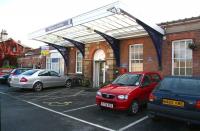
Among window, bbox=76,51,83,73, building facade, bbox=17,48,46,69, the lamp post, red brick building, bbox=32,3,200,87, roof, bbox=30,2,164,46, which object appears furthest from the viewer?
the lamp post

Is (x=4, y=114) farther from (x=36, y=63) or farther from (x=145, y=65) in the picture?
(x=36, y=63)

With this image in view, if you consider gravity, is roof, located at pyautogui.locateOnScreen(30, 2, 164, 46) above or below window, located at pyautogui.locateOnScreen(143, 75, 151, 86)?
above

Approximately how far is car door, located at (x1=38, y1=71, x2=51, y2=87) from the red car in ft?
26.6

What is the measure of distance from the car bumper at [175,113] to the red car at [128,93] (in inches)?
49.8

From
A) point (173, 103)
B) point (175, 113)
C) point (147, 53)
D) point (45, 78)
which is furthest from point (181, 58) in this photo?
Result: point (45, 78)

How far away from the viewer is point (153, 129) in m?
7.14

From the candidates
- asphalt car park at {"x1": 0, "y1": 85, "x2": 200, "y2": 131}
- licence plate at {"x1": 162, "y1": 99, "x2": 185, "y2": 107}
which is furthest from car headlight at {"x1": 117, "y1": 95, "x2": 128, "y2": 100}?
licence plate at {"x1": 162, "y1": 99, "x2": 185, "y2": 107}

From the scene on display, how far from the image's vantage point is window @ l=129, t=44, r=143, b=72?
51.9ft

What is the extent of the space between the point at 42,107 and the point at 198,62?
8347mm

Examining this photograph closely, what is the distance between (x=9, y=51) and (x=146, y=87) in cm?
3912

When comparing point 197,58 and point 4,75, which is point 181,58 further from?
point 4,75

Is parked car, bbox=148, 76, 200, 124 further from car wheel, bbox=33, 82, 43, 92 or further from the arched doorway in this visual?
the arched doorway

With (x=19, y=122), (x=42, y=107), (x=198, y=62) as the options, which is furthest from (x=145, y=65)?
(x=19, y=122)

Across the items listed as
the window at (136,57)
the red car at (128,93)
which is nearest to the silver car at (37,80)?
the window at (136,57)
